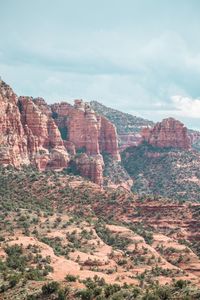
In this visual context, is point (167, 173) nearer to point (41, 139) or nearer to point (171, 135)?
point (171, 135)

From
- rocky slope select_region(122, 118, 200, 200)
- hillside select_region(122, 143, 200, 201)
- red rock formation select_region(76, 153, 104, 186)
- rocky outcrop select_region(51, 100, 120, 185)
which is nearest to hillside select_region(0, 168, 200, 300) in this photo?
red rock formation select_region(76, 153, 104, 186)

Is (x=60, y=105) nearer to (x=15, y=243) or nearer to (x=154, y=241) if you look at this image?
(x=154, y=241)

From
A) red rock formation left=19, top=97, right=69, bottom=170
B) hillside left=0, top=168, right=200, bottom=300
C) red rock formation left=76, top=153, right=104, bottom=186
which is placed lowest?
hillside left=0, top=168, right=200, bottom=300

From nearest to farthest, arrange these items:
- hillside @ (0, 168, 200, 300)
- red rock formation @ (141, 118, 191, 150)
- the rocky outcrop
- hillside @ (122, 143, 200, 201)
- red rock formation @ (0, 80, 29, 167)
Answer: hillside @ (0, 168, 200, 300), red rock formation @ (0, 80, 29, 167), hillside @ (122, 143, 200, 201), the rocky outcrop, red rock formation @ (141, 118, 191, 150)

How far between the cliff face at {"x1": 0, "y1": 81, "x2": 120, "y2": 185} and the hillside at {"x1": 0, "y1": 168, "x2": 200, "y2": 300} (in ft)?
24.7

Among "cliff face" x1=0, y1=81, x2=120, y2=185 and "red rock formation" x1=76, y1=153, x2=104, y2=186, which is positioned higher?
"cliff face" x1=0, y1=81, x2=120, y2=185

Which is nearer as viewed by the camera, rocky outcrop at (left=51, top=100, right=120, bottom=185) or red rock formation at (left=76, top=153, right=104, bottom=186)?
red rock formation at (left=76, top=153, right=104, bottom=186)

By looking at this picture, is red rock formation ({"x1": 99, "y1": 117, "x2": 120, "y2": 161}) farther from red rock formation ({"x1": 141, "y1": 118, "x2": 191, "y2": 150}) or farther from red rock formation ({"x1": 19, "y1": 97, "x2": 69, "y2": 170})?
red rock formation ({"x1": 19, "y1": 97, "x2": 69, "y2": 170})

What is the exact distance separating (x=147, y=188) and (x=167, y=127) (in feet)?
88.5

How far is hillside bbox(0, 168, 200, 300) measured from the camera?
47219mm

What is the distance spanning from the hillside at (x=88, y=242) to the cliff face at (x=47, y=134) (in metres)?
7.54

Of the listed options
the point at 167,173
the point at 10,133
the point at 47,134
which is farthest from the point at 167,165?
the point at 10,133

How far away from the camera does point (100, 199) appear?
11044 cm

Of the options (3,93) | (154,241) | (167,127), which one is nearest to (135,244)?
(154,241)
